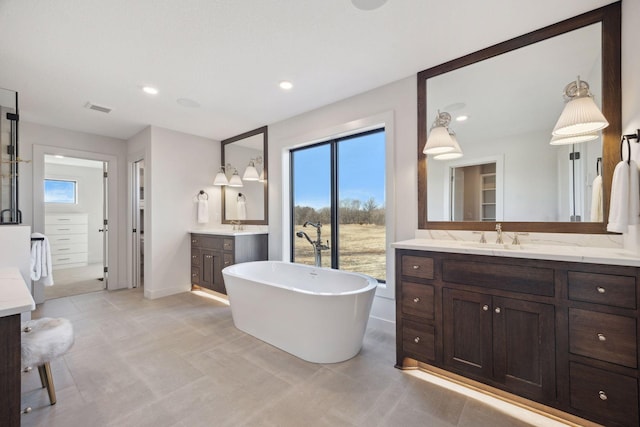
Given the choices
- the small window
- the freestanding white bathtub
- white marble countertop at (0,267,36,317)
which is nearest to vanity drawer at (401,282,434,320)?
the freestanding white bathtub

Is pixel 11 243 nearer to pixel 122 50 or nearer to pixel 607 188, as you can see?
pixel 122 50

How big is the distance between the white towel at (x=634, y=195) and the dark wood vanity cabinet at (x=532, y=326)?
30 cm

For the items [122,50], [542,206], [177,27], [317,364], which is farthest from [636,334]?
[122,50]

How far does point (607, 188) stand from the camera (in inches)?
68.9

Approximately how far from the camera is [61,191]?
6.27 m

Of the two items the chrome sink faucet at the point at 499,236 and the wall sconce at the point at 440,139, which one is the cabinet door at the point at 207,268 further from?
the chrome sink faucet at the point at 499,236

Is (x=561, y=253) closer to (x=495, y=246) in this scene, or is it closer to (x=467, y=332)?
(x=495, y=246)

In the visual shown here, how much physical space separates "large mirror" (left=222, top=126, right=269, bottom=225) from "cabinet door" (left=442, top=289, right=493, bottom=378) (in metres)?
2.76

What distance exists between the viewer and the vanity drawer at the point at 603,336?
1.33 metres

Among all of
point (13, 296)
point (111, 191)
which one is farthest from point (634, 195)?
point (111, 191)

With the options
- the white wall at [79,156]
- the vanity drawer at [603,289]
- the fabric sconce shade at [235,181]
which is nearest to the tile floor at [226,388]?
the vanity drawer at [603,289]

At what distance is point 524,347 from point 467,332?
0.30 m

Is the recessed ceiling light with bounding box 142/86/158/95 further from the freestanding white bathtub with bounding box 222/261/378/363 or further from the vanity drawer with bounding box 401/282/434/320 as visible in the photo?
the vanity drawer with bounding box 401/282/434/320

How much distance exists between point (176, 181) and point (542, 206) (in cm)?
443
